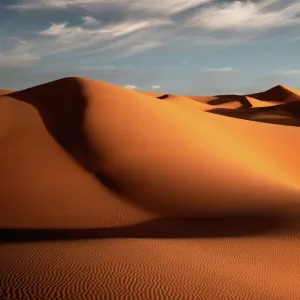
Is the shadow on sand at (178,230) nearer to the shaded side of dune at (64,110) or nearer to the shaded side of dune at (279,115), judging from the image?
the shaded side of dune at (64,110)

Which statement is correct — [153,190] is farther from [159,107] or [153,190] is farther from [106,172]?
[159,107]

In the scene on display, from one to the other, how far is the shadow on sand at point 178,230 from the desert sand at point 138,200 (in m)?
0.05

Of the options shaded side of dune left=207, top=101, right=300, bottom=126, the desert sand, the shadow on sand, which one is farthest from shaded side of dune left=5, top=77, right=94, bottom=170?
shaded side of dune left=207, top=101, right=300, bottom=126

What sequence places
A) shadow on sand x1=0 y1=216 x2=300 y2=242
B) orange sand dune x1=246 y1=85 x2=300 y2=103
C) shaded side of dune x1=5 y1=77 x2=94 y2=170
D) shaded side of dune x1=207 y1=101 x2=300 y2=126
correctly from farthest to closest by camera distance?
1. orange sand dune x1=246 y1=85 x2=300 y2=103
2. shaded side of dune x1=207 y1=101 x2=300 y2=126
3. shaded side of dune x1=5 y1=77 x2=94 y2=170
4. shadow on sand x1=0 y1=216 x2=300 y2=242

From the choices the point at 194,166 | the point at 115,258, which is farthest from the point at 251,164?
the point at 115,258

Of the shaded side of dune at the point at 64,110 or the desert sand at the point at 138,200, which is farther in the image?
the shaded side of dune at the point at 64,110

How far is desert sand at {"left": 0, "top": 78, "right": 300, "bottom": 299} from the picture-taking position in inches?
264

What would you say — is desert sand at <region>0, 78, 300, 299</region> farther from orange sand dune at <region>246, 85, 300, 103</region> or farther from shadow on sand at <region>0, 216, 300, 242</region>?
orange sand dune at <region>246, 85, 300, 103</region>

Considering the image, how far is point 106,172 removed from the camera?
15523 millimetres

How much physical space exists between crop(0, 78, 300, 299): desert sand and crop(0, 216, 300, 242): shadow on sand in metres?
0.05

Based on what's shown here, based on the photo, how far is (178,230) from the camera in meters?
11.4

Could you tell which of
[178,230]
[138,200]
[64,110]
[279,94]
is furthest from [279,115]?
[279,94]

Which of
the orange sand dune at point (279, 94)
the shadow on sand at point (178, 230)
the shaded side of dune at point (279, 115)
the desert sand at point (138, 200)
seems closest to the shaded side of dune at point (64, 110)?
the desert sand at point (138, 200)

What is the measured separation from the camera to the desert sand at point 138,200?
6.70m
